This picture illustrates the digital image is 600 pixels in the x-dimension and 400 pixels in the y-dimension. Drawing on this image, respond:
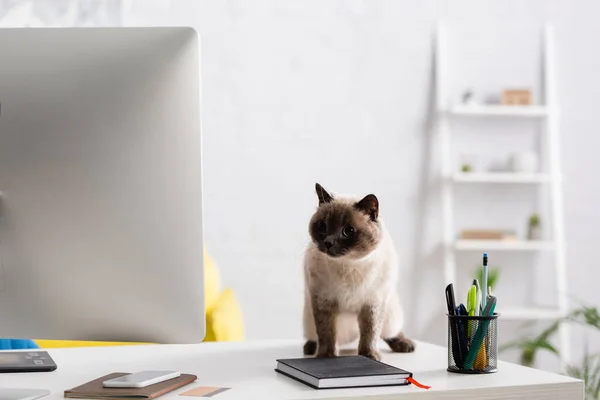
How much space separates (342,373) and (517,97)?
9.36 feet

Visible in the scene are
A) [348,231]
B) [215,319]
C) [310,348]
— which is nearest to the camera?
[348,231]

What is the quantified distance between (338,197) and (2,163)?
1.78 ft

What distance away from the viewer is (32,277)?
936 millimetres

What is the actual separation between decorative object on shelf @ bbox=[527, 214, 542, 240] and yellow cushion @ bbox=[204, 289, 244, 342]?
1541 mm

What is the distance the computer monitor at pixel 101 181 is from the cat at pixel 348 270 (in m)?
0.30

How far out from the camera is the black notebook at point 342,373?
96 centimetres

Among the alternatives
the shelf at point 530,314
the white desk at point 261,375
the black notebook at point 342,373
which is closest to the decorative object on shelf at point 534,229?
the shelf at point 530,314

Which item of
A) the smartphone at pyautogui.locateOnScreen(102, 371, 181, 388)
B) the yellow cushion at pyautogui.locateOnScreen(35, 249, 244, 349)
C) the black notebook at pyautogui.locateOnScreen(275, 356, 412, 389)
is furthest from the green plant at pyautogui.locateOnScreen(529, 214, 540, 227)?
the smartphone at pyautogui.locateOnScreen(102, 371, 181, 388)

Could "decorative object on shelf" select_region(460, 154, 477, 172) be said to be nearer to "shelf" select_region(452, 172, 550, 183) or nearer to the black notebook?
"shelf" select_region(452, 172, 550, 183)

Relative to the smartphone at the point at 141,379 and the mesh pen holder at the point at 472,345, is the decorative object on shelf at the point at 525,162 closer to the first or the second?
the mesh pen holder at the point at 472,345

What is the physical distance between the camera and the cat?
1.18 meters

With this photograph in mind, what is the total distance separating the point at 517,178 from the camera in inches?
135

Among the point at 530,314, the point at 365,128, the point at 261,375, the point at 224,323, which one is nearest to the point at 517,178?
the point at 530,314

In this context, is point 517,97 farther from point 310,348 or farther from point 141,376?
point 141,376
